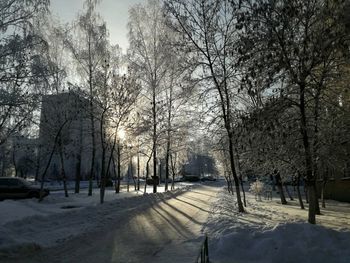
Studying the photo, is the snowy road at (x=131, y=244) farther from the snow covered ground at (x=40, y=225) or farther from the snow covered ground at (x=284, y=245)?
the snow covered ground at (x=284, y=245)

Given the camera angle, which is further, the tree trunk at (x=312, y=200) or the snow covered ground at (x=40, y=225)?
the tree trunk at (x=312, y=200)

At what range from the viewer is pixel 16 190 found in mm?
28703

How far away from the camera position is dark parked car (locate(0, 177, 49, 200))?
2848cm

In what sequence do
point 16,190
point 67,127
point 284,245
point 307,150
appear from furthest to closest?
1. point 67,127
2. point 16,190
3. point 307,150
4. point 284,245

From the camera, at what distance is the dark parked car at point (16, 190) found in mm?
28484

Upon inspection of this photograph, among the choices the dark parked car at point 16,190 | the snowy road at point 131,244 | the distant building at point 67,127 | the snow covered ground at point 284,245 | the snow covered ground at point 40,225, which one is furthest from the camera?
the distant building at point 67,127

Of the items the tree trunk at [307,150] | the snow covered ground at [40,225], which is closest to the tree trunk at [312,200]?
the tree trunk at [307,150]

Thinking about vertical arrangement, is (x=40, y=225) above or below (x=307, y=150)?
below

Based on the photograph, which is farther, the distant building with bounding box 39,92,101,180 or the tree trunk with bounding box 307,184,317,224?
the distant building with bounding box 39,92,101,180

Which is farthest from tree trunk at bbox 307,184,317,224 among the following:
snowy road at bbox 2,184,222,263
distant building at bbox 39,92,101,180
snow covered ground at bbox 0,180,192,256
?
distant building at bbox 39,92,101,180

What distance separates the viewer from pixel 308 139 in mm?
14961

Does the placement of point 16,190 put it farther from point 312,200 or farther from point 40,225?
point 312,200

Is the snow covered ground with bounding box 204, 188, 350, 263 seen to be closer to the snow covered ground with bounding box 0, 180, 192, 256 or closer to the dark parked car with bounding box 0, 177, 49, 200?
the snow covered ground with bounding box 0, 180, 192, 256

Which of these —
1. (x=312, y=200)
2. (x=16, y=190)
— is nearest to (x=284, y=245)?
(x=312, y=200)
